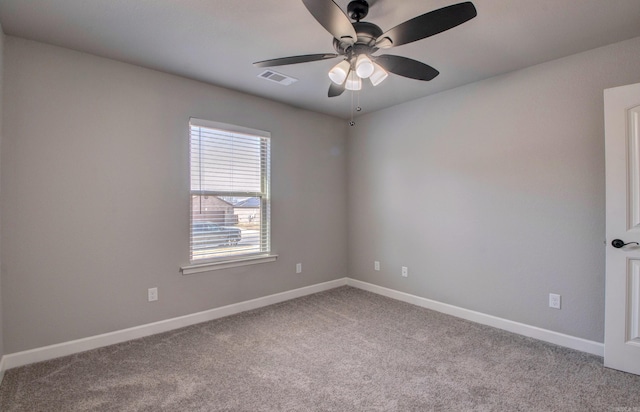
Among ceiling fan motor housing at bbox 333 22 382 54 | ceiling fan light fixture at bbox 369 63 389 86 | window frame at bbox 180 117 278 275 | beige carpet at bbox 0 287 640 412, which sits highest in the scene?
→ ceiling fan motor housing at bbox 333 22 382 54

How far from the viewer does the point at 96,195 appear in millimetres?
2734

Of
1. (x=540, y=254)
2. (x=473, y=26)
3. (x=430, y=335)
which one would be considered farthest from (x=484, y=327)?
(x=473, y=26)

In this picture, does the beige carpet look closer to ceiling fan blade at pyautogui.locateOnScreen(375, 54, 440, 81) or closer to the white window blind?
the white window blind

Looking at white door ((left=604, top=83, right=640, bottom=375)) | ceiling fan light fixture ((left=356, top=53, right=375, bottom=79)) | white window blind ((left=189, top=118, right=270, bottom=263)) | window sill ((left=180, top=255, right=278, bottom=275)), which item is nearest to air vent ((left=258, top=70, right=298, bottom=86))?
white window blind ((left=189, top=118, right=270, bottom=263))

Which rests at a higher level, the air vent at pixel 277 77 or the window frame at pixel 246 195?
the air vent at pixel 277 77

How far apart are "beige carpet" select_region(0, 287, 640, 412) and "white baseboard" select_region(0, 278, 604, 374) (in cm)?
8

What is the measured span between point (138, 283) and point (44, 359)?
0.82m

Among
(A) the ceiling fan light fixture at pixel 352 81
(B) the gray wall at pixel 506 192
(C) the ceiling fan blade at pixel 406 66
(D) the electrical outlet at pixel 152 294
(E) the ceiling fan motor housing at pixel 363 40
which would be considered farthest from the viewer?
(D) the electrical outlet at pixel 152 294

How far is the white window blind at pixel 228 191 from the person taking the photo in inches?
131

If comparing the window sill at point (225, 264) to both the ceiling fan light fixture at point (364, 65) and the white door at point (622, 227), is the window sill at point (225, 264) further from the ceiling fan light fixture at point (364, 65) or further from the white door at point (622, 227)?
the white door at point (622, 227)

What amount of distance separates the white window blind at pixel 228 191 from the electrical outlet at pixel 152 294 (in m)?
0.45

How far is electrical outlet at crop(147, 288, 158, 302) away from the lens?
3000mm

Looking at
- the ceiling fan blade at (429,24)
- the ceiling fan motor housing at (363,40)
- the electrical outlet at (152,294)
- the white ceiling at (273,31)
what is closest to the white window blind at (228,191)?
the electrical outlet at (152,294)

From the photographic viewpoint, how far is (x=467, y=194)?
3.41 metres
